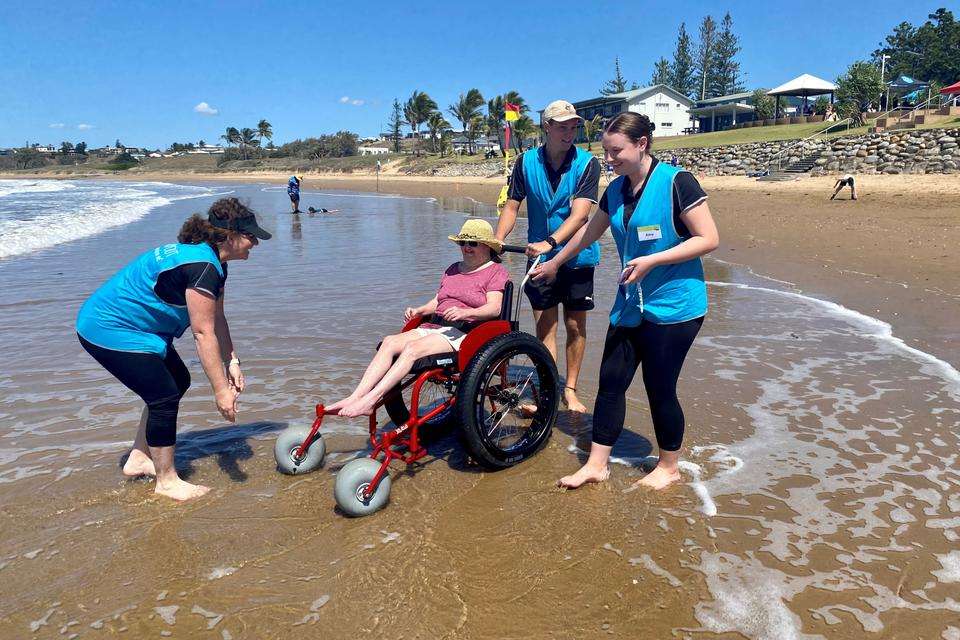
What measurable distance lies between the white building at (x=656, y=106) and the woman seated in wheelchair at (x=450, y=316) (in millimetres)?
57807

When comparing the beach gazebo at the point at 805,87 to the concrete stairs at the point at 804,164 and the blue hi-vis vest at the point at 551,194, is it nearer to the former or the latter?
the concrete stairs at the point at 804,164

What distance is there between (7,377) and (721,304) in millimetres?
7050

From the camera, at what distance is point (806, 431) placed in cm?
409

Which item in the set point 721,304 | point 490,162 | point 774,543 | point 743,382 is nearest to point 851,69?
point 490,162

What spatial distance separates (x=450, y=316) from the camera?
12.0 ft

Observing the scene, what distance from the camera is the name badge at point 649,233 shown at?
10.1 ft

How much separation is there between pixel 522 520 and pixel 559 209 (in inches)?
82.9

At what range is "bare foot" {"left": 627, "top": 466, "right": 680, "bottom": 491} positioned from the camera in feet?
11.1

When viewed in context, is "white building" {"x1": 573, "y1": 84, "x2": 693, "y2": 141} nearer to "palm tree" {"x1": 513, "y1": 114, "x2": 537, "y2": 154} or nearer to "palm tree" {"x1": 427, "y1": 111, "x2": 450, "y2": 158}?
"palm tree" {"x1": 513, "y1": 114, "x2": 537, "y2": 154}

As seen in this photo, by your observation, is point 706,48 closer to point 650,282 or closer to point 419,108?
point 419,108

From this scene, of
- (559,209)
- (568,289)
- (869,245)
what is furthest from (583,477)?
(869,245)

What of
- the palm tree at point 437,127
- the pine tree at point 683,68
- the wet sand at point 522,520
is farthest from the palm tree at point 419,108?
the wet sand at point 522,520

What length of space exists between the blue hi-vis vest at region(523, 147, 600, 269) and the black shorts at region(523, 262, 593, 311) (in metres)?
0.07

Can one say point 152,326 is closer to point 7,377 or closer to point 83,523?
point 83,523
